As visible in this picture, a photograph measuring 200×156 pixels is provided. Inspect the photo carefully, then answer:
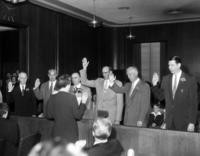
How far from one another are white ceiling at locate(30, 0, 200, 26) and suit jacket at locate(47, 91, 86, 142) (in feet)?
12.0

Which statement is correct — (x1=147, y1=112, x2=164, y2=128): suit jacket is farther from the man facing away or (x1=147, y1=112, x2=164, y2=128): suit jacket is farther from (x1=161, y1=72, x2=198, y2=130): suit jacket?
(x1=161, y1=72, x2=198, y2=130): suit jacket

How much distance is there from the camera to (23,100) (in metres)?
4.66

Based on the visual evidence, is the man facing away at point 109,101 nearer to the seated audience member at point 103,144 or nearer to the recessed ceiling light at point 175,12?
the seated audience member at point 103,144

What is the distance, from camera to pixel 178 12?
24.8ft

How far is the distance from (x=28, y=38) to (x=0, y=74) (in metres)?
3.65

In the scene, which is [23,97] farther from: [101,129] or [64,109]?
[101,129]

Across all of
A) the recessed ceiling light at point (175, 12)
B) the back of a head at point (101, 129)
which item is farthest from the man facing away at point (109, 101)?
the recessed ceiling light at point (175, 12)

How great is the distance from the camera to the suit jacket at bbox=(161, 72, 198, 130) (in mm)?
3307

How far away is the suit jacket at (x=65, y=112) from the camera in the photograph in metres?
3.06

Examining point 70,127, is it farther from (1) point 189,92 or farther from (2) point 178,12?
(2) point 178,12

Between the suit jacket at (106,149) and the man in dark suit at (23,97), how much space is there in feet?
8.99

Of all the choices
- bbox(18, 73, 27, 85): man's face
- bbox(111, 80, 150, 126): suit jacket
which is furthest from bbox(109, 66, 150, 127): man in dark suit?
bbox(18, 73, 27, 85): man's face

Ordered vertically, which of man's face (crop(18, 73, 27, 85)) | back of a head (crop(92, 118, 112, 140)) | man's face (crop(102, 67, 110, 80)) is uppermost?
man's face (crop(102, 67, 110, 80))

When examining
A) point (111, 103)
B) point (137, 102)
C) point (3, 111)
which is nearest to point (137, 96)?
point (137, 102)
